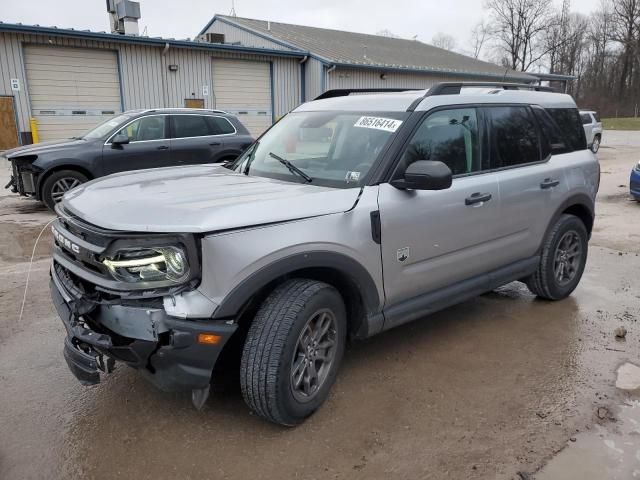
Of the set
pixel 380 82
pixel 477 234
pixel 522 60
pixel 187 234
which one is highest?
pixel 522 60

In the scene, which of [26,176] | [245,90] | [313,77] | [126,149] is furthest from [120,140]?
[313,77]

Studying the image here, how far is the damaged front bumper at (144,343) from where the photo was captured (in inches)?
96.3

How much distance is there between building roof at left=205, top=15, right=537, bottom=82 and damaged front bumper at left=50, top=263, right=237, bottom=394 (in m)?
21.5

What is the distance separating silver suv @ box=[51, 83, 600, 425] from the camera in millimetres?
2498

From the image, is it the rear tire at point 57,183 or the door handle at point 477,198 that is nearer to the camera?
the door handle at point 477,198

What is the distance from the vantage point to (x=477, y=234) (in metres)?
3.81

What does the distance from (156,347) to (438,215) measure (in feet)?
6.50

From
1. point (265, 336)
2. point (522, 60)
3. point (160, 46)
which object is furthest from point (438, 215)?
point (522, 60)

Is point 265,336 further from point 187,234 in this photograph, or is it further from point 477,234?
point 477,234

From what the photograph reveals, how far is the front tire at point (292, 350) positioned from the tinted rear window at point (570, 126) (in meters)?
2.99

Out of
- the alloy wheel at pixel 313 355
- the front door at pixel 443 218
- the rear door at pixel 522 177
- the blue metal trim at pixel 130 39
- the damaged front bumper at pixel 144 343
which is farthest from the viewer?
the blue metal trim at pixel 130 39

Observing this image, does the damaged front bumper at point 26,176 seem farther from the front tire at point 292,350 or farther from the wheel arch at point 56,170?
the front tire at point 292,350

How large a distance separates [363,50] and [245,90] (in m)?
8.47

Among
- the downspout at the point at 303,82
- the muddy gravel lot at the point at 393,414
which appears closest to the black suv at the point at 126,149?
the muddy gravel lot at the point at 393,414
